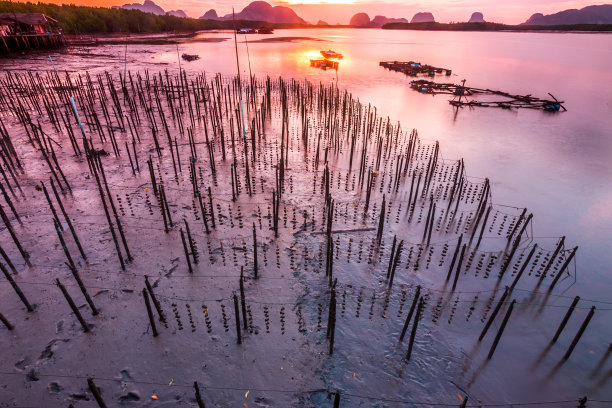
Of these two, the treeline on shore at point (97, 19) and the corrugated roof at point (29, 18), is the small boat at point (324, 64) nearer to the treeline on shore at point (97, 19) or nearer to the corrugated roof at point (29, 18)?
the treeline on shore at point (97, 19)

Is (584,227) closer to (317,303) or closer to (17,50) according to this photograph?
(317,303)

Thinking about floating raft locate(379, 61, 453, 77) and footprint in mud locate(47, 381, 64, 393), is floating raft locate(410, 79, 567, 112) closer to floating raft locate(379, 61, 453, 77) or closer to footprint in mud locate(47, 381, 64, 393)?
floating raft locate(379, 61, 453, 77)

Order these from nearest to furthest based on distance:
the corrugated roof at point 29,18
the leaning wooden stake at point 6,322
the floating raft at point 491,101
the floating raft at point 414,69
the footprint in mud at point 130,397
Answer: the footprint in mud at point 130,397, the leaning wooden stake at point 6,322, the floating raft at point 491,101, the floating raft at point 414,69, the corrugated roof at point 29,18

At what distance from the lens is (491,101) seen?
25.5 m

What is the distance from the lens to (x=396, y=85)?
31.3 metres

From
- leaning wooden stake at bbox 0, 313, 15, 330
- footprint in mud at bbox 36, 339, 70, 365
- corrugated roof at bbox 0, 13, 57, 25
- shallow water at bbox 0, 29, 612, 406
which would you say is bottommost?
shallow water at bbox 0, 29, 612, 406

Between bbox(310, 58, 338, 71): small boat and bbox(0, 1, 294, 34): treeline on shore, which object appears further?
bbox(0, 1, 294, 34): treeline on shore

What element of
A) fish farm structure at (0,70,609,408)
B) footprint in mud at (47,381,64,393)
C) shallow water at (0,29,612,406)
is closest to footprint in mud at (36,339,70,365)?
fish farm structure at (0,70,609,408)

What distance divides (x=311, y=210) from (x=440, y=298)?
4.58 m

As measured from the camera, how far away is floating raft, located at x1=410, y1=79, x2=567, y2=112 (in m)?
23.5

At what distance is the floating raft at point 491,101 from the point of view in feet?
77.0

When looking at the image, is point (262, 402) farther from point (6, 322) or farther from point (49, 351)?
point (6, 322)

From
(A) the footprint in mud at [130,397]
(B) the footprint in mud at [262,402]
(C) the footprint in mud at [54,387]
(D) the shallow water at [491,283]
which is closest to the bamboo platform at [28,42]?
(D) the shallow water at [491,283]

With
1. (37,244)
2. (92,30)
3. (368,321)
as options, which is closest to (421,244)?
(368,321)
